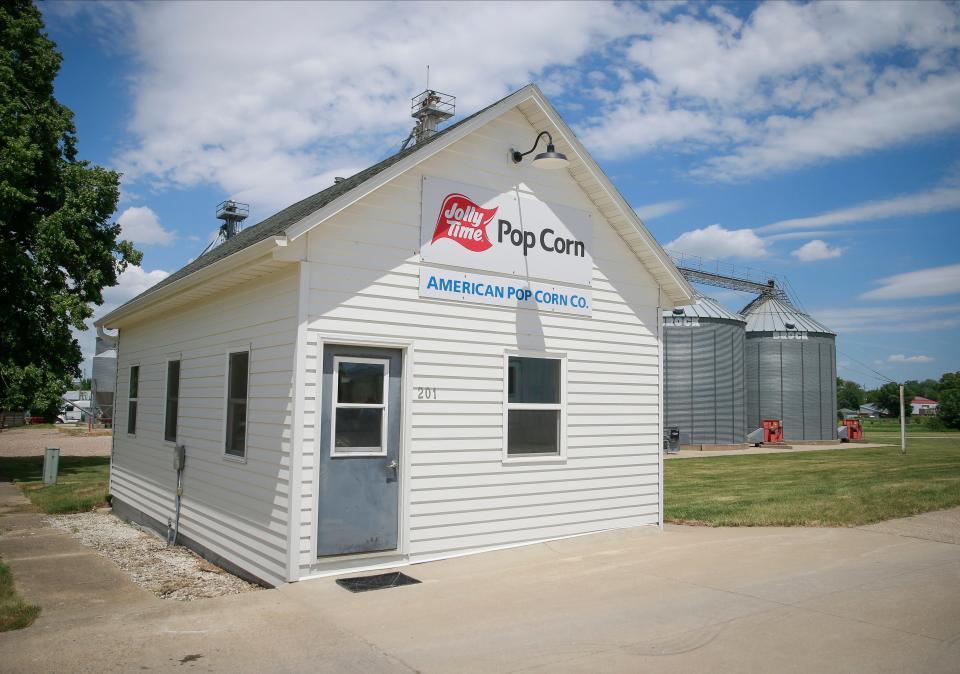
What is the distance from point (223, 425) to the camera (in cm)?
927

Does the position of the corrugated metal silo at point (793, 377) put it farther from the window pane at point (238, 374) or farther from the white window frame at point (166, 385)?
the window pane at point (238, 374)

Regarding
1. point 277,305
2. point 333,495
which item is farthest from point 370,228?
point 333,495

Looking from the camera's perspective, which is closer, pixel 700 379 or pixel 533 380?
pixel 533 380

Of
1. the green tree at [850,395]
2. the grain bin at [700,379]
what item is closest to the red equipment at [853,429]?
the grain bin at [700,379]

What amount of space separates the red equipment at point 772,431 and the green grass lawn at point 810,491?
1392 centimetres

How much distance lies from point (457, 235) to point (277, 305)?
2.32 metres

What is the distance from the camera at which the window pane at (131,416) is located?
13.6m

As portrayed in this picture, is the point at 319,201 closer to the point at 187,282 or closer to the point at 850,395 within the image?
the point at 187,282

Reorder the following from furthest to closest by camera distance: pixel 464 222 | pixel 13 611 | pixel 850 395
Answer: pixel 850 395 → pixel 464 222 → pixel 13 611

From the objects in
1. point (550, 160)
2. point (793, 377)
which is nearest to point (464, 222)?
point (550, 160)

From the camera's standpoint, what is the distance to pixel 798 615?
6.26 meters

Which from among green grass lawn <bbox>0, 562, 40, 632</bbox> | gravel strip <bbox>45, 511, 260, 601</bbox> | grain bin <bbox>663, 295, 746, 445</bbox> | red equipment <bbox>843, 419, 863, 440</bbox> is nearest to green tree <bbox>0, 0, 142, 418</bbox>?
gravel strip <bbox>45, 511, 260, 601</bbox>

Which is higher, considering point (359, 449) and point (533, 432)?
point (533, 432)

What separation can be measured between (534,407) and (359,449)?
2.50 m
